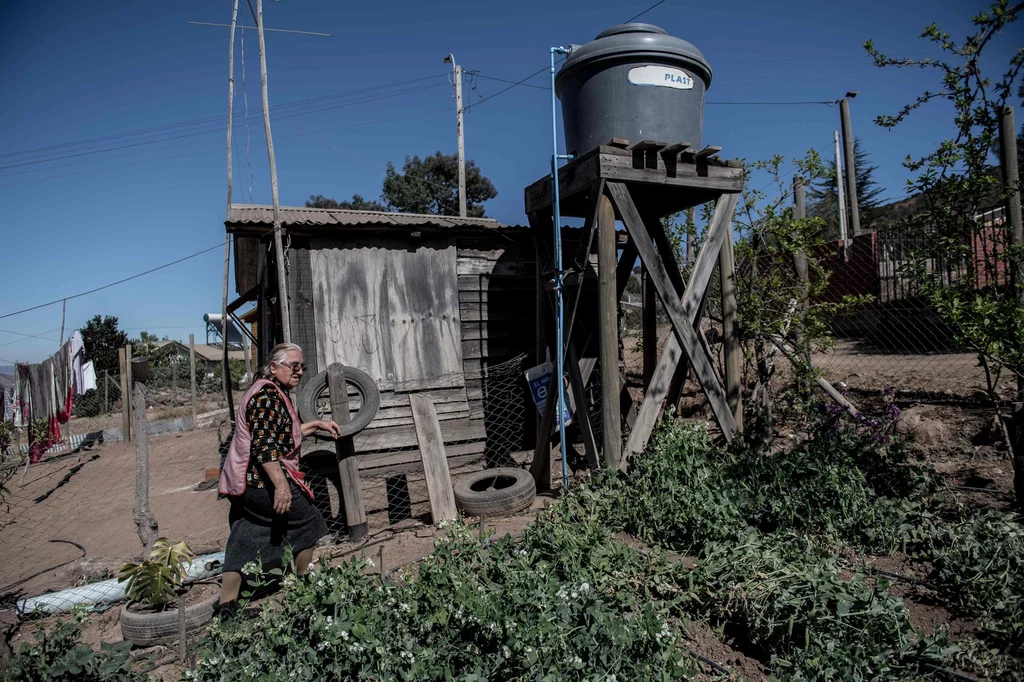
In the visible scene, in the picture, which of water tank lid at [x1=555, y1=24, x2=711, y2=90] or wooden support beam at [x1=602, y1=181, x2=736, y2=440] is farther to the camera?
wooden support beam at [x1=602, y1=181, x2=736, y2=440]

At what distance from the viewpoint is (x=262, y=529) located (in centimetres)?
397

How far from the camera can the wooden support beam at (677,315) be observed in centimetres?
500

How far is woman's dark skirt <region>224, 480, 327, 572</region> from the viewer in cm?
390

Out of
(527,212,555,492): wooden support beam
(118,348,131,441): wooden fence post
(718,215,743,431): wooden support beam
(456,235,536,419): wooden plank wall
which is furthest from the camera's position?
(118,348,131,441): wooden fence post

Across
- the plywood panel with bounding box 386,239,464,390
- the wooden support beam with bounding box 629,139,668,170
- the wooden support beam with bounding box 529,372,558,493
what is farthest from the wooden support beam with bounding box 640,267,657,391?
the plywood panel with bounding box 386,239,464,390

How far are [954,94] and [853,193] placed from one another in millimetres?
12072

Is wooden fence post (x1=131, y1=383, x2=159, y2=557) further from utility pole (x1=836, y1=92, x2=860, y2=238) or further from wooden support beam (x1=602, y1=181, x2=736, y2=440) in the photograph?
utility pole (x1=836, y1=92, x2=860, y2=238)

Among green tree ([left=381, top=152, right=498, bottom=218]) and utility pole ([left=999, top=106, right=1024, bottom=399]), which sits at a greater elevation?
green tree ([left=381, top=152, right=498, bottom=218])

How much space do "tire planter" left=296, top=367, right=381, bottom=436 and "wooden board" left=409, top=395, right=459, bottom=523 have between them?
0.44 m

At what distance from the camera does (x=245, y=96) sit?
7.74m

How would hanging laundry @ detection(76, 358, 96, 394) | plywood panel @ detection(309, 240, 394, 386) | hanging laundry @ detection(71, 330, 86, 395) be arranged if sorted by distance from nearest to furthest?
plywood panel @ detection(309, 240, 394, 386) → hanging laundry @ detection(71, 330, 86, 395) → hanging laundry @ detection(76, 358, 96, 394)

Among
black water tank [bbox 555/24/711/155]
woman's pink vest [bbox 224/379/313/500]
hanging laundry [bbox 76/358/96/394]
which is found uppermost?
black water tank [bbox 555/24/711/155]

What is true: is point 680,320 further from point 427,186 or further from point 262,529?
point 427,186

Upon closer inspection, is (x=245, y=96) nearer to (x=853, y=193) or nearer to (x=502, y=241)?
(x=502, y=241)
